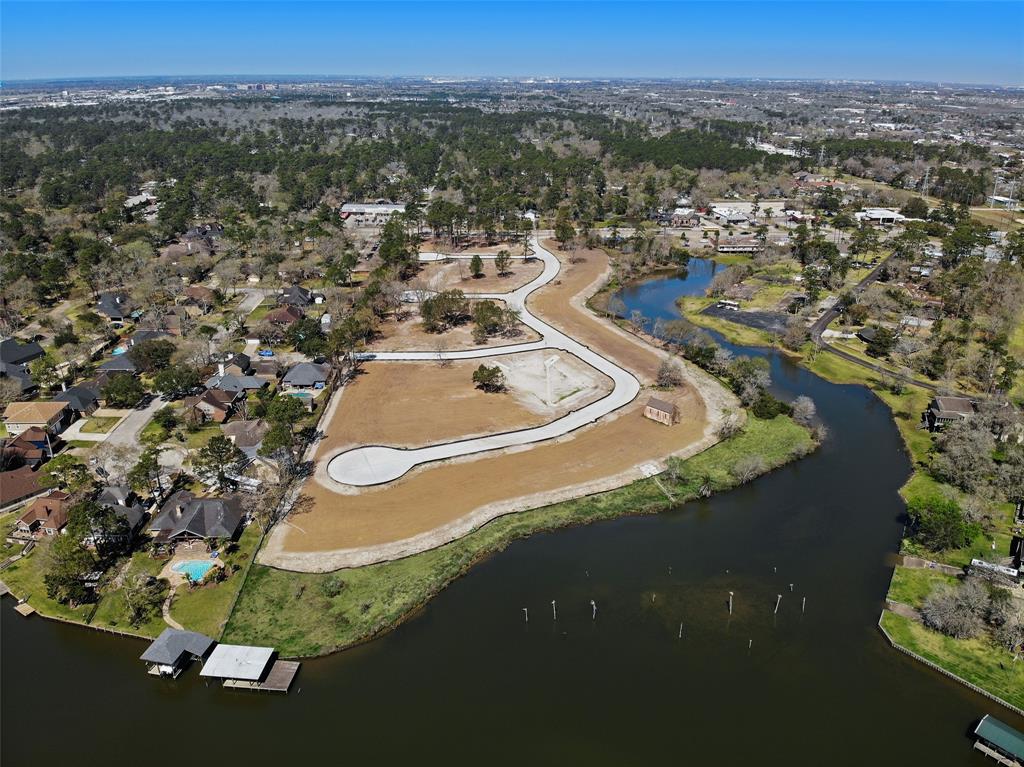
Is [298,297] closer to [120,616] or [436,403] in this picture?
[436,403]

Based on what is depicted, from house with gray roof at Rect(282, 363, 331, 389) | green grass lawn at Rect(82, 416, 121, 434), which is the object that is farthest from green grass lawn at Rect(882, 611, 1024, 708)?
green grass lawn at Rect(82, 416, 121, 434)

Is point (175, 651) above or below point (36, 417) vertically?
below

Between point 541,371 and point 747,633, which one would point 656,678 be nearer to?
point 747,633

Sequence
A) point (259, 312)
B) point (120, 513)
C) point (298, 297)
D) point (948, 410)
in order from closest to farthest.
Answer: point (120, 513)
point (948, 410)
point (259, 312)
point (298, 297)

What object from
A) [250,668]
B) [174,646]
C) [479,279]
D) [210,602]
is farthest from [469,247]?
[250,668]

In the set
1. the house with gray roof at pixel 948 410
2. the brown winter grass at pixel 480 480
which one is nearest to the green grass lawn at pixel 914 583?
the brown winter grass at pixel 480 480

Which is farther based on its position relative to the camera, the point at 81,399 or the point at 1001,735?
the point at 81,399

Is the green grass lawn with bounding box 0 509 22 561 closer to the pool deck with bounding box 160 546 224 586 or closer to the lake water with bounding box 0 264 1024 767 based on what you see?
the lake water with bounding box 0 264 1024 767

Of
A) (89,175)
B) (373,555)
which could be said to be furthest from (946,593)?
(89,175)
